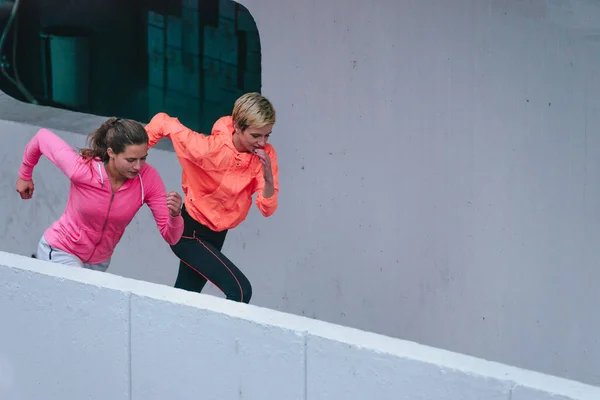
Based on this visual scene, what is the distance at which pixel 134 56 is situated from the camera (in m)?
7.69

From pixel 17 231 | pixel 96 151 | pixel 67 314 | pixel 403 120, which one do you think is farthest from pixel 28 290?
pixel 17 231

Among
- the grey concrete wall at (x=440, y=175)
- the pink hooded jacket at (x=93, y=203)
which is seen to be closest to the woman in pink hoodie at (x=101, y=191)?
the pink hooded jacket at (x=93, y=203)

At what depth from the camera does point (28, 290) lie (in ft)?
15.0

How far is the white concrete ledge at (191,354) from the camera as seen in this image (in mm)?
3703

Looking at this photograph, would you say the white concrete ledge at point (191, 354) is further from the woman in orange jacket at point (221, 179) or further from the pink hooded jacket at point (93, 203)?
the woman in orange jacket at point (221, 179)

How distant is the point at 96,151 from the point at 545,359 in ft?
7.66

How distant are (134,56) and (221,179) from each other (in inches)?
96.3

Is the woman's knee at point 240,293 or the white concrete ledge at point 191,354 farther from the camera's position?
the woman's knee at point 240,293

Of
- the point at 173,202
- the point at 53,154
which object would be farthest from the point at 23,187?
the point at 173,202

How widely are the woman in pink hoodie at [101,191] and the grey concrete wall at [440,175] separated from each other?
4.47 feet

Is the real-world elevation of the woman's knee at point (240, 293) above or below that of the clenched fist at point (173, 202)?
below

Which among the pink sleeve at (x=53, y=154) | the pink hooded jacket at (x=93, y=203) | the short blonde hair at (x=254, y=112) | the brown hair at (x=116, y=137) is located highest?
the short blonde hair at (x=254, y=112)

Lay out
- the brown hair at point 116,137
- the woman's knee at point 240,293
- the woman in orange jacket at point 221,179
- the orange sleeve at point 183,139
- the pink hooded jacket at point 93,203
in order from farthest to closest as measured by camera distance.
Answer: the woman's knee at point 240,293, the orange sleeve at point 183,139, the woman in orange jacket at point 221,179, the pink hooded jacket at point 93,203, the brown hair at point 116,137

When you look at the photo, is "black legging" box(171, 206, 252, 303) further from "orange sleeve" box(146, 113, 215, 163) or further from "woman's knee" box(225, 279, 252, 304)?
"orange sleeve" box(146, 113, 215, 163)
